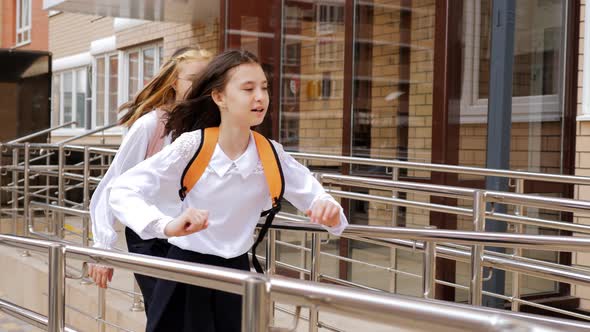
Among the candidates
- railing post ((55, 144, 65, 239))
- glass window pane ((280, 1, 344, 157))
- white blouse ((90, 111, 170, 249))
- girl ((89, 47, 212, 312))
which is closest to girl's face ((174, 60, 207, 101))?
girl ((89, 47, 212, 312))

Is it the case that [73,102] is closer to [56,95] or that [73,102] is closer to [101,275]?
[56,95]

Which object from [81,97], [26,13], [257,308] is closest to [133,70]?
[81,97]

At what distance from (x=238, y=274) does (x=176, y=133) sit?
133cm

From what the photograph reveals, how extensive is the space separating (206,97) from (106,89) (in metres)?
16.4

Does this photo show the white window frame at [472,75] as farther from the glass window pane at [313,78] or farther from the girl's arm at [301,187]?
the girl's arm at [301,187]

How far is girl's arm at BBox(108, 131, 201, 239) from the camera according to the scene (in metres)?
2.64

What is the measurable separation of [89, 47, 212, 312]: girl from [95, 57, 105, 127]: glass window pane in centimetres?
1565

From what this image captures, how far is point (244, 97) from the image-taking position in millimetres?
2857

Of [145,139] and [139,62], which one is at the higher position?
[139,62]

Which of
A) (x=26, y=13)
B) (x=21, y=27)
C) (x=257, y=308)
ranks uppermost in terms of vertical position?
(x=26, y=13)

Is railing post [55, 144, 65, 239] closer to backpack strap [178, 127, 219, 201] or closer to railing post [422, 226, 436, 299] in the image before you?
railing post [422, 226, 436, 299]

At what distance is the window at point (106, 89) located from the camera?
18406mm

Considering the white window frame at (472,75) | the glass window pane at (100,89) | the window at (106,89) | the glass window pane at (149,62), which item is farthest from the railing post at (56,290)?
the glass window pane at (100,89)

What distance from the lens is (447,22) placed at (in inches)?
255
